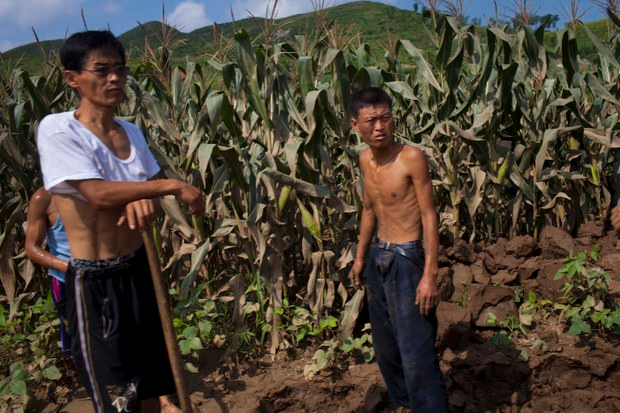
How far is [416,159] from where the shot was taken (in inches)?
107

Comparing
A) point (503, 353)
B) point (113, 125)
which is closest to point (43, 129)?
point (113, 125)

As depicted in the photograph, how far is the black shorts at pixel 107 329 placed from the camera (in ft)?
7.21

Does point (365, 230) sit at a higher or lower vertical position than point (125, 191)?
lower

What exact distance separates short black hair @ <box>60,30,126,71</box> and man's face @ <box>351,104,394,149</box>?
108 cm

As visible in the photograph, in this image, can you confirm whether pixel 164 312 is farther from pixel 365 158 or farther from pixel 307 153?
pixel 307 153

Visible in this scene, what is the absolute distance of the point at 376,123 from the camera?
2730mm

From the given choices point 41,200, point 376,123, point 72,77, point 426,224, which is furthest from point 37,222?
point 426,224

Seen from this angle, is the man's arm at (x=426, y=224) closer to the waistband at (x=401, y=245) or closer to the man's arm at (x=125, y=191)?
the waistband at (x=401, y=245)

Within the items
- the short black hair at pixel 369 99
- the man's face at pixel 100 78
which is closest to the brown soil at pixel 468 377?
the short black hair at pixel 369 99

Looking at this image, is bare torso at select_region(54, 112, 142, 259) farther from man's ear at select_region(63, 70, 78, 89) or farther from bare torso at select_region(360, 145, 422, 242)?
bare torso at select_region(360, 145, 422, 242)

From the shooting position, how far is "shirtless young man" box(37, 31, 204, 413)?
2.04m

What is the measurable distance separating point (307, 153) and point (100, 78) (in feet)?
5.79

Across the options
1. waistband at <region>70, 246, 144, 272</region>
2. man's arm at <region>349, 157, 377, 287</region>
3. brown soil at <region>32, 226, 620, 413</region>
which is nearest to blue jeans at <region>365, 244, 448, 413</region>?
man's arm at <region>349, 157, 377, 287</region>

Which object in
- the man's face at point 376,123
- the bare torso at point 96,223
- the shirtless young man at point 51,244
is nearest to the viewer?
the bare torso at point 96,223
